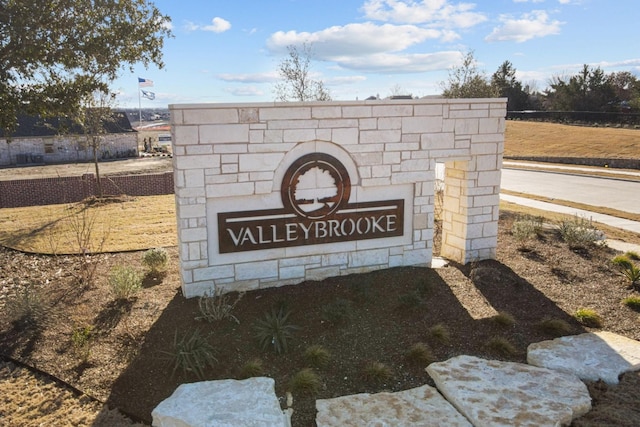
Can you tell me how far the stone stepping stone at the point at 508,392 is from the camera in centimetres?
536

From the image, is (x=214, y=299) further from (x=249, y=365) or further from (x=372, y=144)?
(x=372, y=144)

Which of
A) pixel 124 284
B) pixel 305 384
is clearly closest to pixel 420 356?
pixel 305 384

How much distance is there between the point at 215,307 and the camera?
7656 millimetres

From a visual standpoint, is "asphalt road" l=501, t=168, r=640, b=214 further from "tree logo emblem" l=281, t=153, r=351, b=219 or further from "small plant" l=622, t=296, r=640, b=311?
"tree logo emblem" l=281, t=153, r=351, b=219

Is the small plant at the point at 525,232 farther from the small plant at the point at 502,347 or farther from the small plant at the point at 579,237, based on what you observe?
the small plant at the point at 502,347

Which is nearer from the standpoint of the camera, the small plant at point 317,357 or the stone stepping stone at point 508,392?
the stone stepping stone at point 508,392

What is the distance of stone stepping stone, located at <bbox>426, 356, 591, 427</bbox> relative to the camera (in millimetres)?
5355

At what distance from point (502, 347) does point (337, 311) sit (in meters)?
2.31

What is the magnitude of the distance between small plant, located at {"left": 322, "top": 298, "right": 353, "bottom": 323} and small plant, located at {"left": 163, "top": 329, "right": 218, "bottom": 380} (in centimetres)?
174

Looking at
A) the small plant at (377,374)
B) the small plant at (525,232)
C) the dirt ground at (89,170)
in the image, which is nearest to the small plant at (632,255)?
the small plant at (525,232)

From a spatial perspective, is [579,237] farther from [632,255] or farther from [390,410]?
[390,410]

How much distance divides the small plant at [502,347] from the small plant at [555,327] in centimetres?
89

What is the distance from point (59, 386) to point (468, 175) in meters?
7.62

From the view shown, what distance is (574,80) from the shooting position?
163 ft
